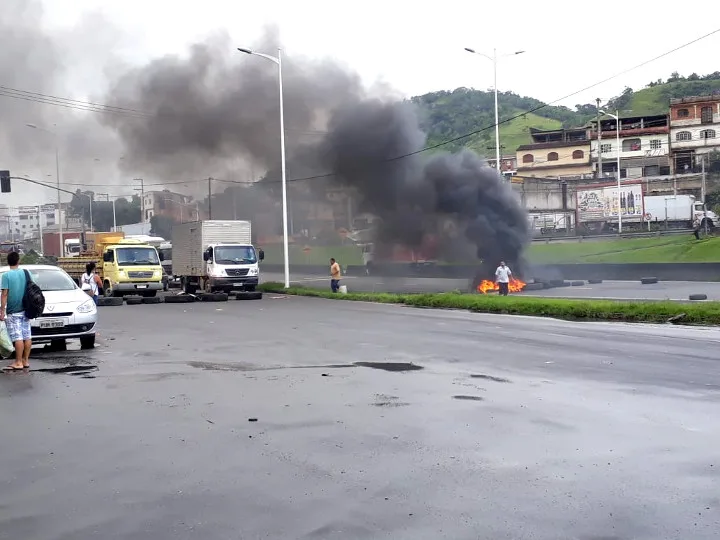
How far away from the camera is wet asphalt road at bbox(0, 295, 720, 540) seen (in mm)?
4336

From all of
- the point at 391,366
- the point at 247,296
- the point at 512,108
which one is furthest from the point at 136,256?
the point at 512,108

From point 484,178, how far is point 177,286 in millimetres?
15886

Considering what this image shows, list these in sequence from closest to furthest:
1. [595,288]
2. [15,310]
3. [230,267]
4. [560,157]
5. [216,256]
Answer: [15,310] → [595,288] → [230,267] → [216,256] → [560,157]

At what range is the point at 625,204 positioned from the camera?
5525 cm

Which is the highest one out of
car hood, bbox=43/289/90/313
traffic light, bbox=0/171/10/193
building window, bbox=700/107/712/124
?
building window, bbox=700/107/712/124

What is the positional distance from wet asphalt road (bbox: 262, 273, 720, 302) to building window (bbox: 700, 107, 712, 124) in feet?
125

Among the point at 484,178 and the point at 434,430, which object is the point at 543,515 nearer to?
the point at 434,430

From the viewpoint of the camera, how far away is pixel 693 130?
66562 mm

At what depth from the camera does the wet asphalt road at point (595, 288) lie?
25739 mm

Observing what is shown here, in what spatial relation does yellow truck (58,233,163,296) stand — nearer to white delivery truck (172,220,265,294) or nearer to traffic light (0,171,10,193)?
white delivery truck (172,220,265,294)

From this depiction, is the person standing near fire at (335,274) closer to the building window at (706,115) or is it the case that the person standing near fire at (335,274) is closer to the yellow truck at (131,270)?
the yellow truck at (131,270)

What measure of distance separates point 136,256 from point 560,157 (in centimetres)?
5237

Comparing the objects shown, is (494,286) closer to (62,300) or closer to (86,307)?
(86,307)

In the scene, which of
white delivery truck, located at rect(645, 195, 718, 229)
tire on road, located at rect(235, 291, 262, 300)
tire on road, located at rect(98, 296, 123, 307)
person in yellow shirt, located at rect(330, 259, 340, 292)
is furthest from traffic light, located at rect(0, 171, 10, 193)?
white delivery truck, located at rect(645, 195, 718, 229)
